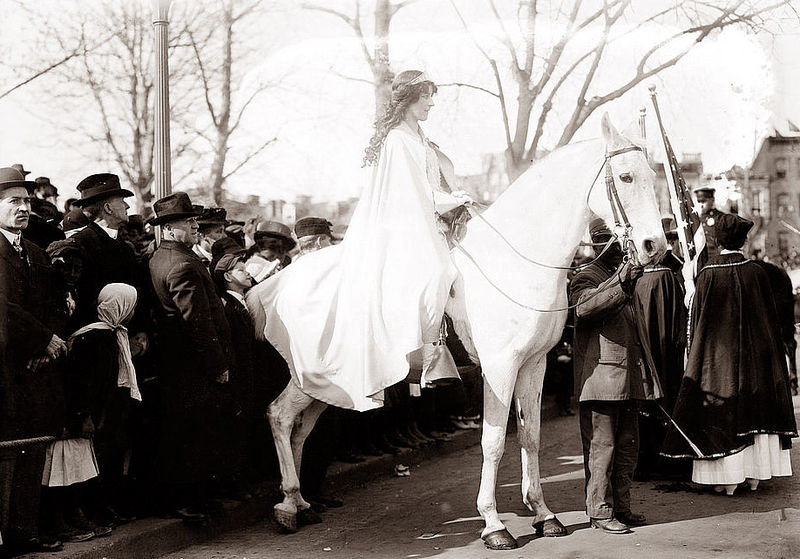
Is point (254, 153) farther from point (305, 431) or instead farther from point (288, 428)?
point (288, 428)

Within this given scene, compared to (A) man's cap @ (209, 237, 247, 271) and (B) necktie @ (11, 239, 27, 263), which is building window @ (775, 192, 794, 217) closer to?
(A) man's cap @ (209, 237, 247, 271)

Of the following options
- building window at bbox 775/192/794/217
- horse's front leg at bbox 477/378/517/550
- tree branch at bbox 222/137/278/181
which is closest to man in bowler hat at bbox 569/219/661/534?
horse's front leg at bbox 477/378/517/550

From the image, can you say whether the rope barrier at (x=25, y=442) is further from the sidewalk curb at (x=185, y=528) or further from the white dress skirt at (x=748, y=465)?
the white dress skirt at (x=748, y=465)

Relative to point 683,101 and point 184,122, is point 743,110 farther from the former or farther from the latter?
point 184,122

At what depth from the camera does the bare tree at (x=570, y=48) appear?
12.7m

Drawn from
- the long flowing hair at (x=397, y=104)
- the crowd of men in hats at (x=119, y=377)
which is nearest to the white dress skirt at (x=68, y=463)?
the crowd of men in hats at (x=119, y=377)

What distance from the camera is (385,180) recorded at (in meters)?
6.42

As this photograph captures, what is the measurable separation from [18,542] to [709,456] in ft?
17.5

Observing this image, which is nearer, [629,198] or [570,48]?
[629,198]

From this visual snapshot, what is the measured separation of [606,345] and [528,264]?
0.80m

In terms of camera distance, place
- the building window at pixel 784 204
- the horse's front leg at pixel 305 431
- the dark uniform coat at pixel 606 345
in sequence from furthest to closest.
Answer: the building window at pixel 784 204
the horse's front leg at pixel 305 431
the dark uniform coat at pixel 606 345

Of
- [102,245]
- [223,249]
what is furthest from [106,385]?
[223,249]

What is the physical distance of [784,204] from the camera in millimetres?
43875

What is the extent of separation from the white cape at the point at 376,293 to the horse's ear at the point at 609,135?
1190 mm
